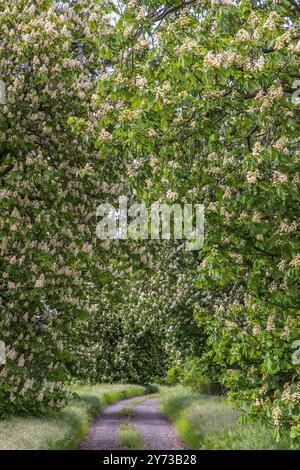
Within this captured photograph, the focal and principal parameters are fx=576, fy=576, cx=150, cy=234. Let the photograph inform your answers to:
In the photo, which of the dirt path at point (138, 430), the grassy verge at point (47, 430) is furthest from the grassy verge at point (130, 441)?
the grassy verge at point (47, 430)

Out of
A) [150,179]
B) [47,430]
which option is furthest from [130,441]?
[150,179]

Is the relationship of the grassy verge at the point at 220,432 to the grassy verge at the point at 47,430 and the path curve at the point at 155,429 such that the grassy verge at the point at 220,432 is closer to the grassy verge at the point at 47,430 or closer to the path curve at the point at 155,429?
the path curve at the point at 155,429

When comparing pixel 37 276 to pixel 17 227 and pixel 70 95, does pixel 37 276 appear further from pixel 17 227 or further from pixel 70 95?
pixel 70 95

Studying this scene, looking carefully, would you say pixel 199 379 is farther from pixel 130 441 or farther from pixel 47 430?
pixel 47 430

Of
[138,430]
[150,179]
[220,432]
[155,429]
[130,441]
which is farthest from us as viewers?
[155,429]

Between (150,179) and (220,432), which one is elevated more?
(150,179)

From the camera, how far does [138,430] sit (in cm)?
2198

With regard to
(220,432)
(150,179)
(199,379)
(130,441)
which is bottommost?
(199,379)

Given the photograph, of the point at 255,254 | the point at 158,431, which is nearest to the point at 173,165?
the point at 255,254

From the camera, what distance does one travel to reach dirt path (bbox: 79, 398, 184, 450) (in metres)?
17.7

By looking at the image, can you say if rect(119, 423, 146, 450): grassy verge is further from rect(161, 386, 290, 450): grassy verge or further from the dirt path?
rect(161, 386, 290, 450): grassy verge

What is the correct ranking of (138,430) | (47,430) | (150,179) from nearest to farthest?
(150,179)
(47,430)
(138,430)

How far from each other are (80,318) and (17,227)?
121 inches

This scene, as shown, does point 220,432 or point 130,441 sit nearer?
point 220,432
